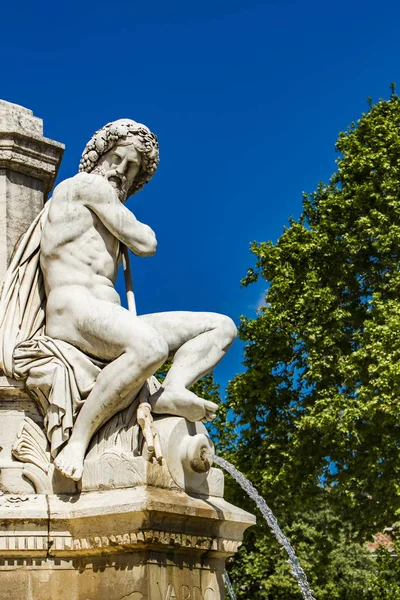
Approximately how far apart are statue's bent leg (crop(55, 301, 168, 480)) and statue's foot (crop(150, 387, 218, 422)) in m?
0.21

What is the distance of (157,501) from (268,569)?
1020 inches

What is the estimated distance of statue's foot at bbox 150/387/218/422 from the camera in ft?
24.9

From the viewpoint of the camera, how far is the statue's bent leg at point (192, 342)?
7801 mm

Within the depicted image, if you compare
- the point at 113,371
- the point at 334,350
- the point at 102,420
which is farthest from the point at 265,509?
the point at 334,350

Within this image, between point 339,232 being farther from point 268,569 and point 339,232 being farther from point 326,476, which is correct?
point 268,569

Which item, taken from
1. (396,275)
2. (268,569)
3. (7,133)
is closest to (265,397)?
(396,275)

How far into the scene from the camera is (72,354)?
297 inches

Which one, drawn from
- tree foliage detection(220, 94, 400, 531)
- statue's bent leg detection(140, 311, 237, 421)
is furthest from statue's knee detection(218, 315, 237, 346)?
tree foliage detection(220, 94, 400, 531)

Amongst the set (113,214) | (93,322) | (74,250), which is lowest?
(93,322)

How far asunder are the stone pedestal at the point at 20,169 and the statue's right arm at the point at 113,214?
3.16ft

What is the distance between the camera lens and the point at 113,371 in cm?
736

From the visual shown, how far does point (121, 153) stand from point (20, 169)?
1.01m

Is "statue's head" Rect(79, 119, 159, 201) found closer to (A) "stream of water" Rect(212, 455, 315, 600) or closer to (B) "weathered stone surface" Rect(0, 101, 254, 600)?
(B) "weathered stone surface" Rect(0, 101, 254, 600)

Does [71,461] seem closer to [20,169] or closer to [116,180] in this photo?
[116,180]
